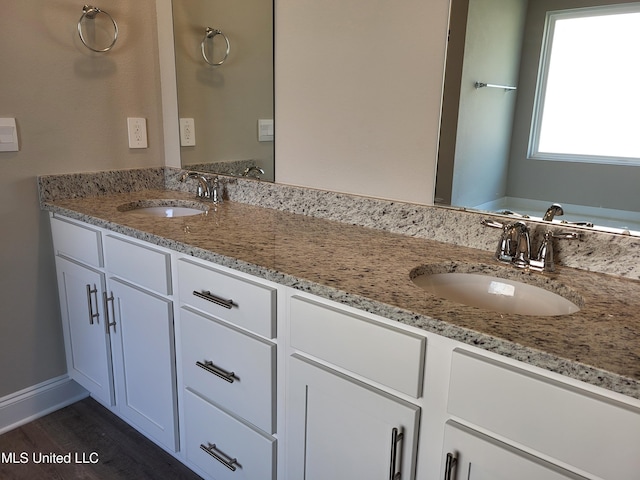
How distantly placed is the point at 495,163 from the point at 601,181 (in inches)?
10.4

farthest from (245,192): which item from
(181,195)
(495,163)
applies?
(495,163)

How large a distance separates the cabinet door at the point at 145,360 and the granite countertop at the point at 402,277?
0.78 ft

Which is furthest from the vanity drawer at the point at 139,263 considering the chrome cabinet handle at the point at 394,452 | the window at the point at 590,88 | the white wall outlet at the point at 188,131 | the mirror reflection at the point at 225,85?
→ the window at the point at 590,88

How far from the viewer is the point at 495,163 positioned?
53.6 inches

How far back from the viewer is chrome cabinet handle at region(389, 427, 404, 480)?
103 centimetres

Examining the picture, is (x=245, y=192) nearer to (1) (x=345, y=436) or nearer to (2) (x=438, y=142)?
(2) (x=438, y=142)

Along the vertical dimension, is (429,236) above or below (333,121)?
below

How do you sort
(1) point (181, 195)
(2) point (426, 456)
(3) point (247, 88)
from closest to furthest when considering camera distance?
1. (2) point (426, 456)
2. (3) point (247, 88)
3. (1) point (181, 195)

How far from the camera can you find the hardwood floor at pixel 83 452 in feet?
5.71

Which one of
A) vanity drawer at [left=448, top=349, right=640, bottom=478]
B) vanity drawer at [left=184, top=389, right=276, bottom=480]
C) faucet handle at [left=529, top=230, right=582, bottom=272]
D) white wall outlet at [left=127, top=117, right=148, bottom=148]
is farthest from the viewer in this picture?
white wall outlet at [left=127, top=117, right=148, bottom=148]

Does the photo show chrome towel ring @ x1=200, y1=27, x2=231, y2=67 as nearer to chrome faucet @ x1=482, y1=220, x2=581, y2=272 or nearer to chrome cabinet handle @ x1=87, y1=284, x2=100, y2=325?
chrome cabinet handle @ x1=87, y1=284, x2=100, y2=325

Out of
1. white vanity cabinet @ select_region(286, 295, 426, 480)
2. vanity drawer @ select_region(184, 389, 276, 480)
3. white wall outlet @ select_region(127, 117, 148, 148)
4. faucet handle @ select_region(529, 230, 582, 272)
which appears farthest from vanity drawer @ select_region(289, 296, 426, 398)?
white wall outlet @ select_region(127, 117, 148, 148)

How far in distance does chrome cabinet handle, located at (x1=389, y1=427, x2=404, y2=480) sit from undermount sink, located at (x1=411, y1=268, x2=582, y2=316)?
1.17 feet

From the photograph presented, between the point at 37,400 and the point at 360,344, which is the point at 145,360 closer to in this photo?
the point at 37,400
